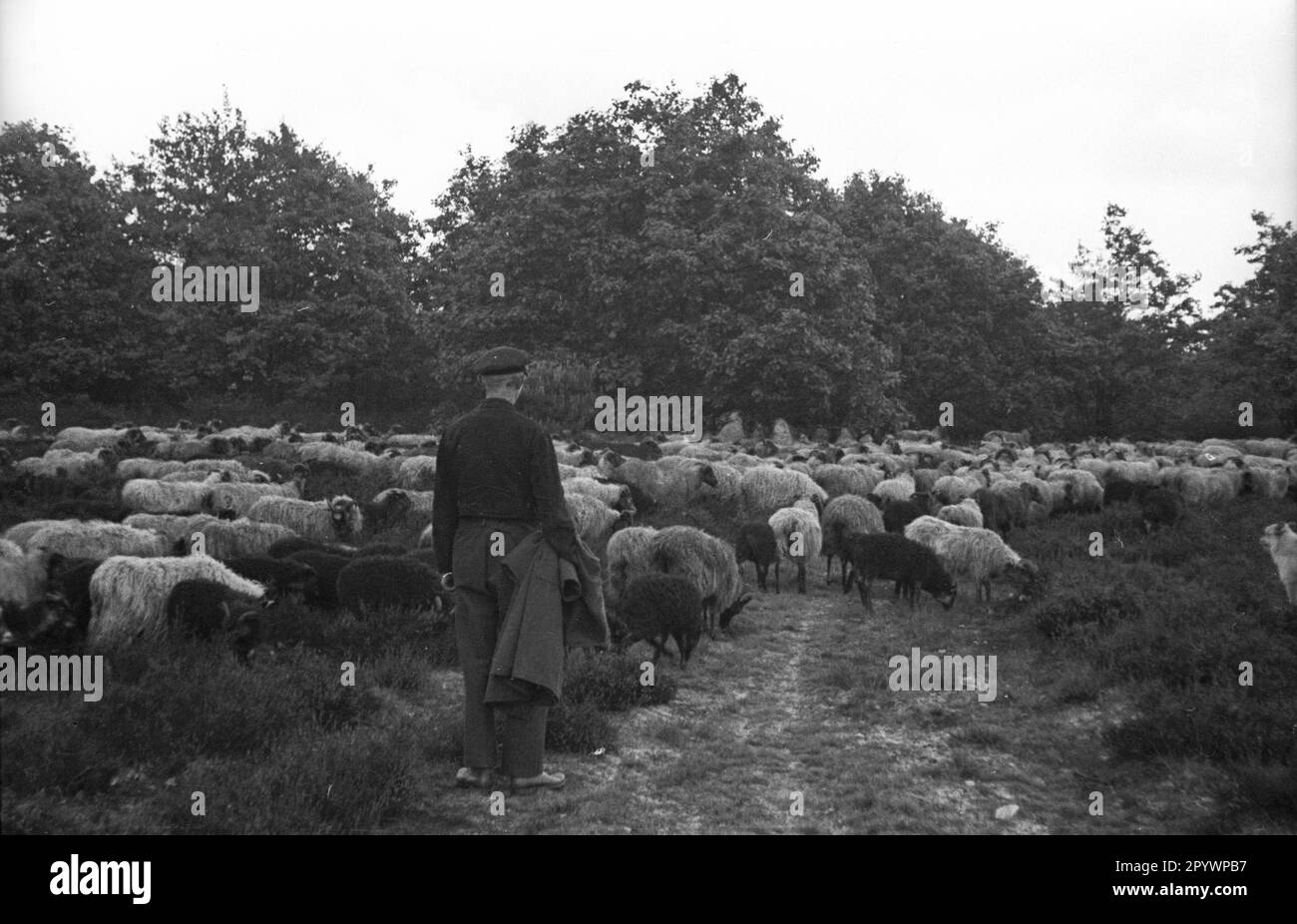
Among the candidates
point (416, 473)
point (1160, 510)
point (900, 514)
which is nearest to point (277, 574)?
point (416, 473)

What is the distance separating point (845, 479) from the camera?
2111cm

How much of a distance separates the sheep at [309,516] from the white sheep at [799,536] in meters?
6.19

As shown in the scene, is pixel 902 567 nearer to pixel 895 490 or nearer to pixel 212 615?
pixel 895 490

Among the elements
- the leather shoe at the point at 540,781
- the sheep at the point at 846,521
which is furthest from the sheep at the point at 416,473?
the leather shoe at the point at 540,781

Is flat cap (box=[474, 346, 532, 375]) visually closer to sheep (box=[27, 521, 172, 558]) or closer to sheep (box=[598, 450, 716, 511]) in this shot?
sheep (box=[27, 521, 172, 558])

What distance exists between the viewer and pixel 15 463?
18.5 m

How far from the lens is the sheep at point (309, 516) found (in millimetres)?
14531

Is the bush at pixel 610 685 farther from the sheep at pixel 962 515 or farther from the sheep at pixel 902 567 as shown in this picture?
the sheep at pixel 962 515

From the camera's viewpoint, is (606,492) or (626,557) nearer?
(626,557)

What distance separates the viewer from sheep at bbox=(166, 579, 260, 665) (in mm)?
8312

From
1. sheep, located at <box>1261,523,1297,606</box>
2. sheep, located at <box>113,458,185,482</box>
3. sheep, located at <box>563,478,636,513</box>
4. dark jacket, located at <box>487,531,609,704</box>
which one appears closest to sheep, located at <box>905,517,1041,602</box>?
sheep, located at <box>1261,523,1297,606</box>

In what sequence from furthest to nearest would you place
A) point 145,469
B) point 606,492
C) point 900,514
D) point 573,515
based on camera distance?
1. point 145,469
2. point 900,514
3. point 606,492
4. point 573,515

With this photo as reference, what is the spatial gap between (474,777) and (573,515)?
6721 mm

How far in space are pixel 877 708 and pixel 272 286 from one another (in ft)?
123
